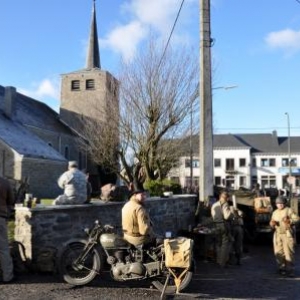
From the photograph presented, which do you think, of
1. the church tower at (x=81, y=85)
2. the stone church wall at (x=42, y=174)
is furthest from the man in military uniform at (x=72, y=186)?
the church tower at (x=81, y=85)

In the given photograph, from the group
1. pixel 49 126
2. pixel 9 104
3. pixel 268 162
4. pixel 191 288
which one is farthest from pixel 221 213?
pixel 268 162

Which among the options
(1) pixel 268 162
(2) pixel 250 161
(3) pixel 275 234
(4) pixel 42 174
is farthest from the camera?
(1) pixel 268 162

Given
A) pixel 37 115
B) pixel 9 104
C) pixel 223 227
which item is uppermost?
pixel 37 115

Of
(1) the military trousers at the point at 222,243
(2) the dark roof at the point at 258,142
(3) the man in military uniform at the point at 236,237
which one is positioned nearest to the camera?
(1) the military trousers at the point at 222,243

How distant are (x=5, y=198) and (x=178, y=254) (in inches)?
129

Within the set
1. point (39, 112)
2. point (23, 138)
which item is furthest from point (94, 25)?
point (23, 138)

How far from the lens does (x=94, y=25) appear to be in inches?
2127

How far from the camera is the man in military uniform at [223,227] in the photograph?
11859mm

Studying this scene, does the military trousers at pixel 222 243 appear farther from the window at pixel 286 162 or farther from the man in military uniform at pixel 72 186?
the window at pixel 286 162

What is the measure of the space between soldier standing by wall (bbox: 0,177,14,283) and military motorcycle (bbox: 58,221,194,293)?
89 centimetres

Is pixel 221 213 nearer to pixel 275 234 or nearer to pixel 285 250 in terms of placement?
pixel 275 234

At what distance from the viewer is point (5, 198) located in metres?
9.29

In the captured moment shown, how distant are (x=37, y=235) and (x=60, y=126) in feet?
148

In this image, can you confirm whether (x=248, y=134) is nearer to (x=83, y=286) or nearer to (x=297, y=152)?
(x=297, y=152)
